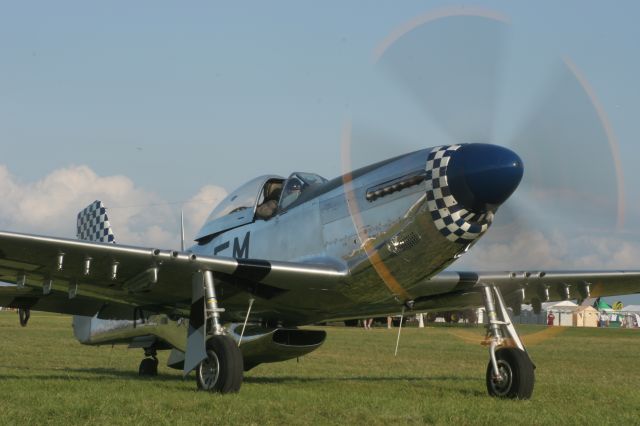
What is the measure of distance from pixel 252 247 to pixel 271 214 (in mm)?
584

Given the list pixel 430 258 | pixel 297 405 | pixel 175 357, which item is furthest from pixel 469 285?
pixel 175 357

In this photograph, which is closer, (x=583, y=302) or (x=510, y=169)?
(x=510, y=169)

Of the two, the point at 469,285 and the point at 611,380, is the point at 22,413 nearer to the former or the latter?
the point at 469,285

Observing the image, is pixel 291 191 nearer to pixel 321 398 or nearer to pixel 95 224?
pixel 321 398

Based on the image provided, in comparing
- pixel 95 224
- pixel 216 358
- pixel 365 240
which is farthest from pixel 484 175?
pixel 95 224

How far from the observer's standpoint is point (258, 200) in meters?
11.6

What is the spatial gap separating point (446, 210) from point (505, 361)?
8.43 ft

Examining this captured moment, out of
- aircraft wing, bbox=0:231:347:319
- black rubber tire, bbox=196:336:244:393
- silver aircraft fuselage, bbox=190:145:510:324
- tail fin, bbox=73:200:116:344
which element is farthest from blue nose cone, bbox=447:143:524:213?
tail fin, bbox=73:200:116:344

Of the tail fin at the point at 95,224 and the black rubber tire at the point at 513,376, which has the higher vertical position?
the tail fin at the point at 95,224

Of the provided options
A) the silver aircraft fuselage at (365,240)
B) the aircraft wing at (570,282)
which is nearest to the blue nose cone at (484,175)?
the silver aircraft fuselage at (365,240)

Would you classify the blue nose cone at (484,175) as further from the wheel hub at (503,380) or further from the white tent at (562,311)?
the white tent at (562,311)

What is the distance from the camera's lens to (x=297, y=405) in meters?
8.34

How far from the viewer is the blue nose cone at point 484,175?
8469 mm

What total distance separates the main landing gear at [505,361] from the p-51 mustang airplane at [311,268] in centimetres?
2
